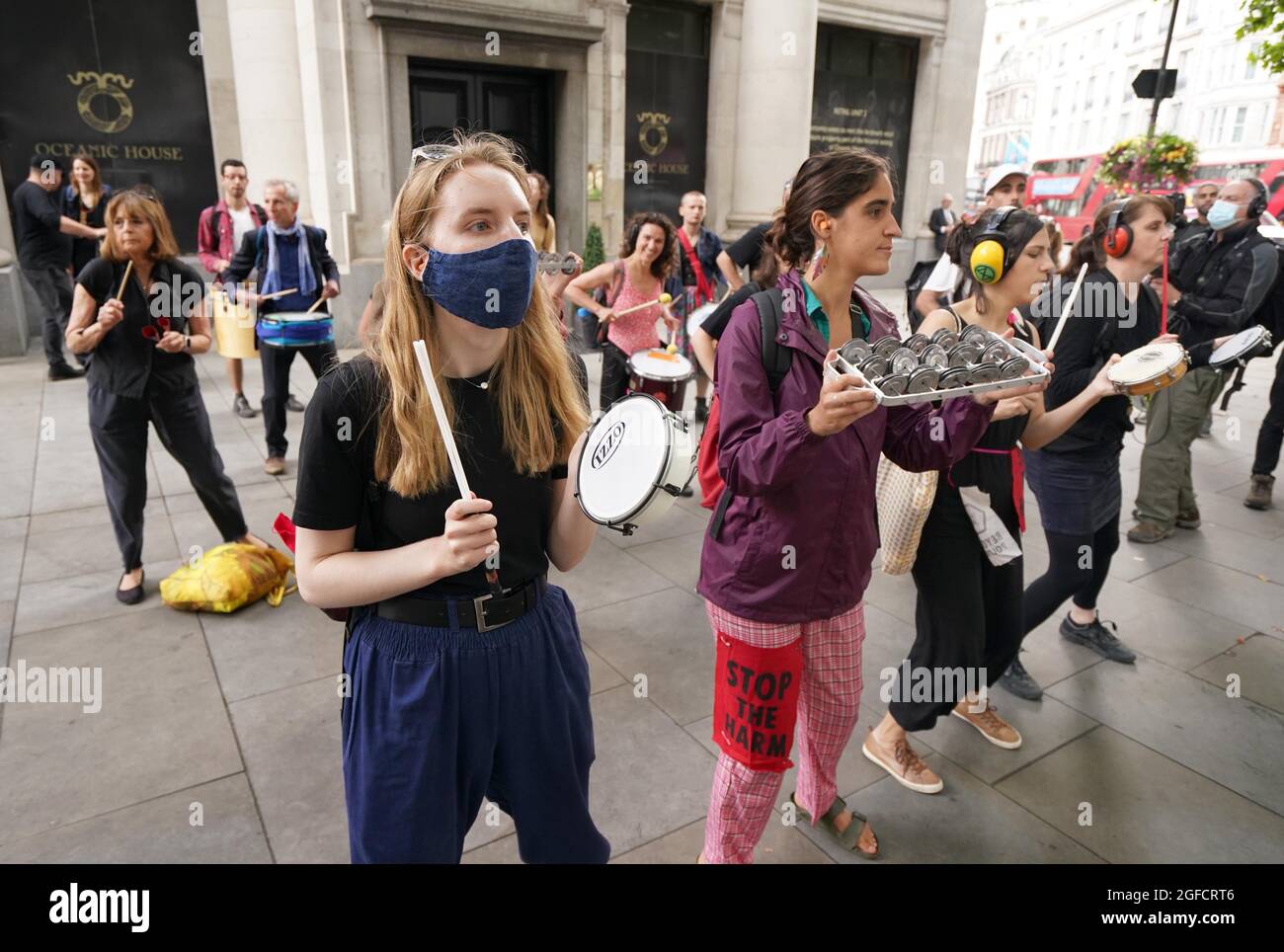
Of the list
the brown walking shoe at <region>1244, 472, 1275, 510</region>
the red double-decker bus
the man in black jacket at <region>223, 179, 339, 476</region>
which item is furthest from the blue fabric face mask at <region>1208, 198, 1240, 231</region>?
the red double-decker bus

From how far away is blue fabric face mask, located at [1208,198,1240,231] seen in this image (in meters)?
6.24

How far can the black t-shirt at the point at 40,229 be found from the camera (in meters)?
9.03

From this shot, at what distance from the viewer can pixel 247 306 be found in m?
6.92

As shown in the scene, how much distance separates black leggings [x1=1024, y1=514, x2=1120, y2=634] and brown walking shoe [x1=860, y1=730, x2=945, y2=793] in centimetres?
80

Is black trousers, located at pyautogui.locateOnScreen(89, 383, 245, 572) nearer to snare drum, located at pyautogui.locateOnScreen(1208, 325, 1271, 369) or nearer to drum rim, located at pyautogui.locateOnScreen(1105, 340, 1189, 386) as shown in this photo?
drum rim, located at pyautogui.locateOnScreen(1105, 340, 1189, 386)

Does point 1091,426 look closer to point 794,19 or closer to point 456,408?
point 456,408

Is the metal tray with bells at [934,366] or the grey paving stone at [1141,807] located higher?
the metal tray with bells at [934,366]

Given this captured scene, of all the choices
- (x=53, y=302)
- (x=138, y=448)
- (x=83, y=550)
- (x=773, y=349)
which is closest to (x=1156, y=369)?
(x=773, y=349)

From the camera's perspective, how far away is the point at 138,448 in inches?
180

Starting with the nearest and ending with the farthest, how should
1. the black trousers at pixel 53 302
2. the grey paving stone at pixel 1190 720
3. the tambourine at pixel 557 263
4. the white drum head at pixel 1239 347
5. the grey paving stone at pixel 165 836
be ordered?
the grey paving stone at pixel 165 836, the grey paving stone at pixel 1190 720, the white drum head at pixel 1239 347, the tambourine at pixel 557 263, the black trousers at pixel 53 302

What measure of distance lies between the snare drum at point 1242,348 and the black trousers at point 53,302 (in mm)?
10615

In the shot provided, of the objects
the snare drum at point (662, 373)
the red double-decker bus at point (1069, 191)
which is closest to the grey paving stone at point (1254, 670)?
the snare drum at point (662, 373)

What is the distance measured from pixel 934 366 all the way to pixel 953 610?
1.36 metres

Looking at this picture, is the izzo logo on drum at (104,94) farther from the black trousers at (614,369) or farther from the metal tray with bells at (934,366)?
the metal tray with bells at (934,366)
